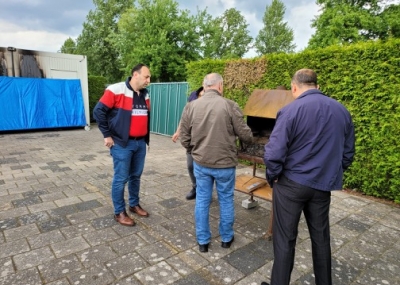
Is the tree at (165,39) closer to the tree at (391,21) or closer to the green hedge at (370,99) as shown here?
the tree at (391,21)

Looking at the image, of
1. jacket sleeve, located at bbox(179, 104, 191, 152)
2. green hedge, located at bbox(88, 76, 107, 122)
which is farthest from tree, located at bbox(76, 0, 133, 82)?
jacket sleeve, located at bbox(179, 104, 191, 152)

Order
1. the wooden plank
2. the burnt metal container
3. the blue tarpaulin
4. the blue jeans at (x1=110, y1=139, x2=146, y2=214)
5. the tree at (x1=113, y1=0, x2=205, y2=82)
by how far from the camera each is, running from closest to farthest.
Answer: the blue jeans at (x1=110, y1=139, x2=146, y2=214) < the burnt metal container < the wooden plank < the blue tarpaulin < the tree at (x1=113, y1=0, x2=205, y2=82)

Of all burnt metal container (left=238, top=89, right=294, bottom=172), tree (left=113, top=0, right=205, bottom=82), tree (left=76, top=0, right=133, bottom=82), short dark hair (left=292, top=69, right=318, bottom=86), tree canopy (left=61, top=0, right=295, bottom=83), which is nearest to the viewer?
short dark hair (left=292, top=69, right=318, bottom=86)

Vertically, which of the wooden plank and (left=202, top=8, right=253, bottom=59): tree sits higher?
(left=202, top=8, right=253, bottom=59): tree

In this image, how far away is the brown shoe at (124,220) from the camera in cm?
318

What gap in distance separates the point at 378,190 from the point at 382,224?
117 cm

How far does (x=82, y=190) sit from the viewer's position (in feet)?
14.6

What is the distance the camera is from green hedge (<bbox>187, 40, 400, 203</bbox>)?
4.13 metres

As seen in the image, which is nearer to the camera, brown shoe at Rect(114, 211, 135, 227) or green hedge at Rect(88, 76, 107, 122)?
brown shoe at Rect(114, 211, 135, 227)

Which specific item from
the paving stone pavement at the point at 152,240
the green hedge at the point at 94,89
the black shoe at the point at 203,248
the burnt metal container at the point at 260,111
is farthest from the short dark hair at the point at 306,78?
the green hedge at the point at 94,89

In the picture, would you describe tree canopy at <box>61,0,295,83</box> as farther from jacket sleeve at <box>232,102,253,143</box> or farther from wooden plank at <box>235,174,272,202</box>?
jacket sleeve at <box>232,102,253,143</box>

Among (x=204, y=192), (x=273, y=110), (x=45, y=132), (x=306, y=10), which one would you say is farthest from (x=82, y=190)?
(x=306, y=10)

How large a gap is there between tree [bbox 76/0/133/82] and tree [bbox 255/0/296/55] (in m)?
16.0

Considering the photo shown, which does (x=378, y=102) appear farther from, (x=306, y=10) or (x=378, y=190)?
(x=306, y=10)
